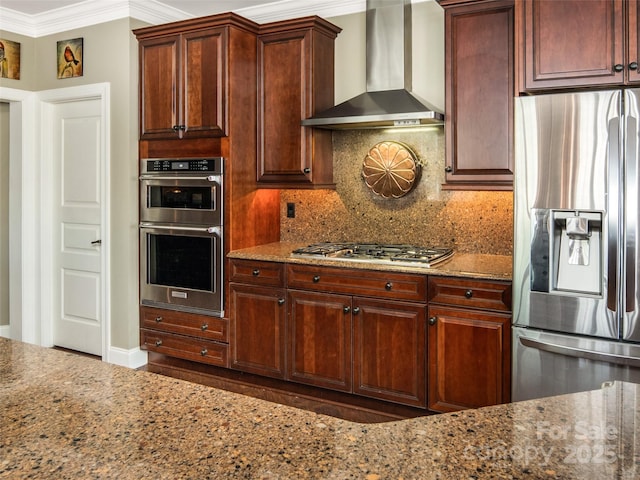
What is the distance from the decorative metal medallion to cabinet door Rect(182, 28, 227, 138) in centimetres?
100

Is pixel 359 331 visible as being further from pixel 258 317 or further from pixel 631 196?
pixel 631 196

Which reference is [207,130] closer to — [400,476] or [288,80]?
[288,80]

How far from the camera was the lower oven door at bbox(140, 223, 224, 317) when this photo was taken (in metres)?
Answer: 3.83

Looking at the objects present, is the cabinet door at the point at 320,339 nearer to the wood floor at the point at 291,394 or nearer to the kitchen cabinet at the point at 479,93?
the wood floor at the point at 291,394

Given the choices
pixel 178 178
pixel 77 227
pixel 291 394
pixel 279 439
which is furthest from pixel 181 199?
pixel 279 439

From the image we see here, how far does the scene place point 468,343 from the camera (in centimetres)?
303

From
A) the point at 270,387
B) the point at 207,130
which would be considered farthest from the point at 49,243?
the point at 270,387

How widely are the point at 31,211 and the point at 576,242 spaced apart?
4.07m

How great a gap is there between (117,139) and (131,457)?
3713 mm

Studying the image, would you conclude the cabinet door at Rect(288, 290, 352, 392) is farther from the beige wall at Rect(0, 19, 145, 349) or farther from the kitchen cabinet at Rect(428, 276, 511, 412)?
the beige wall at Rect(0, 19, 145, 349)

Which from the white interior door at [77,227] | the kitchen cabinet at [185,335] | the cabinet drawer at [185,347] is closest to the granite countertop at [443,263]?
the kitchen cabinet at [185,335]

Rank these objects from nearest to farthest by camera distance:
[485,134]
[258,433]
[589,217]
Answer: [258,433], [589,217], [485,134]

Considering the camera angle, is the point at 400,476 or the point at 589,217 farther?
the point at 589,217

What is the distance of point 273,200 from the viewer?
4289mm
